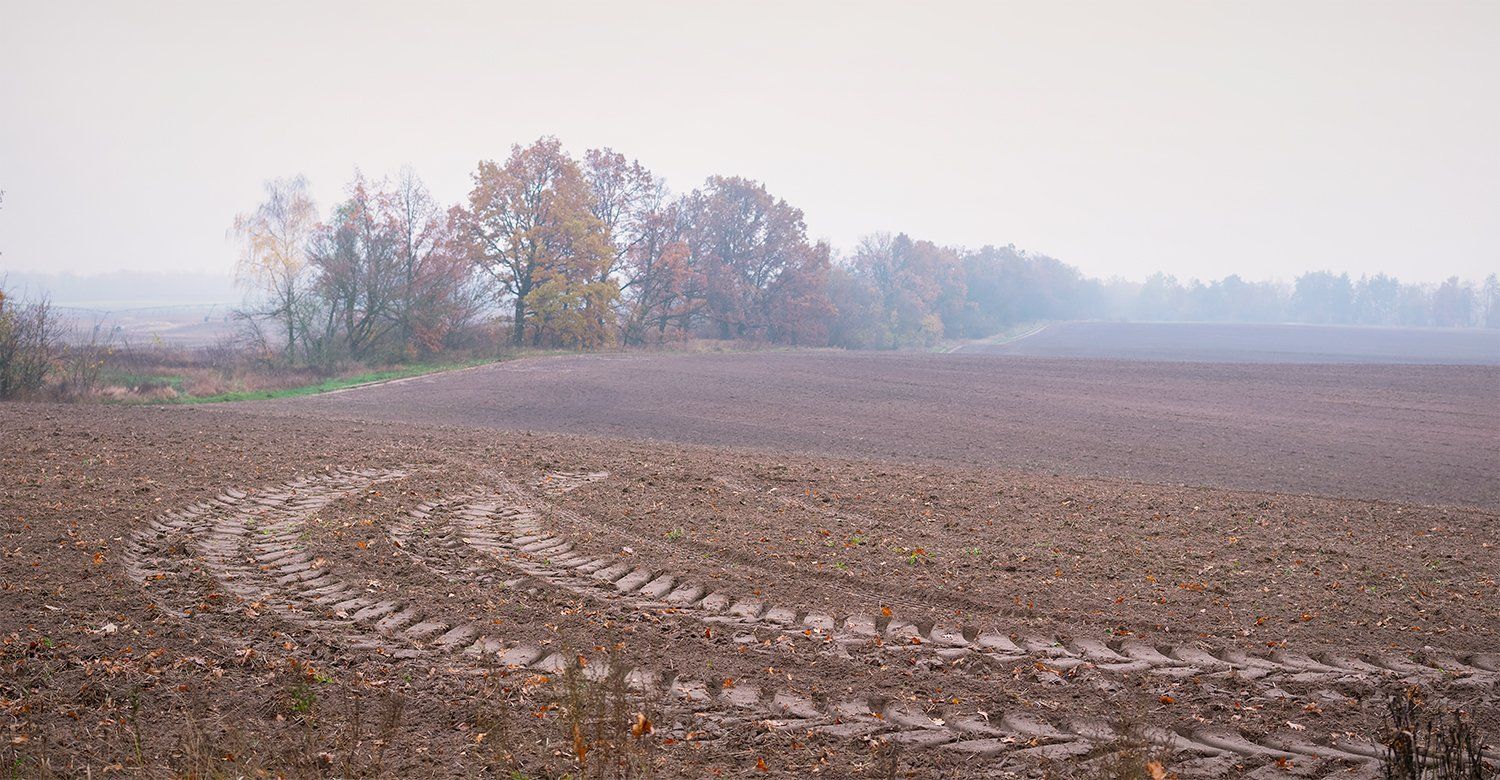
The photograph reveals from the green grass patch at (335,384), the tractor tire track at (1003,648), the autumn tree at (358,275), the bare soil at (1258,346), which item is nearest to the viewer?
the tractor tire track at (1003,648)

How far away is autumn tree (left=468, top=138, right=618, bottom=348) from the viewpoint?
44750 millimetres

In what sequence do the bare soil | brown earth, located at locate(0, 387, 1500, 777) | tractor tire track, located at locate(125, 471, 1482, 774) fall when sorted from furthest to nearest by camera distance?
the bare soil → tractor tire track, located at locate(125, 471, 1482, 774) → brown earth, located at locate(0, 387, 1500, 777)

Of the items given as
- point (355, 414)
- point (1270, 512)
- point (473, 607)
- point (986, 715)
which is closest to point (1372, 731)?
point (986, 715)

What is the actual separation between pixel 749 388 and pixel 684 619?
2382 cm

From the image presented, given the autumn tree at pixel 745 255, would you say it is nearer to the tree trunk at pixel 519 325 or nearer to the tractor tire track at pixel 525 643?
the tree trunk at pixel 519 325

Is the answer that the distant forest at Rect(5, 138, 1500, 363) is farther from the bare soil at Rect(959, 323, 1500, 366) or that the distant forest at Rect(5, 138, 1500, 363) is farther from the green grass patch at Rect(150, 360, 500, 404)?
the bare soil at Rect(959, 323, 1500, 366)

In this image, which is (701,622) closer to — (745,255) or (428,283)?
(428,283)

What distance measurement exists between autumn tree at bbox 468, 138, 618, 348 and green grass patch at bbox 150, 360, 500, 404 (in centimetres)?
925

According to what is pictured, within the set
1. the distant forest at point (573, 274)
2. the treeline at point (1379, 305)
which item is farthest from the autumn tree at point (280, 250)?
the treeline at point (1379, 305)

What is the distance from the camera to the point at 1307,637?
6.79 m

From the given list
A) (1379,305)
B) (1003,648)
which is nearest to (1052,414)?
(1003,648)

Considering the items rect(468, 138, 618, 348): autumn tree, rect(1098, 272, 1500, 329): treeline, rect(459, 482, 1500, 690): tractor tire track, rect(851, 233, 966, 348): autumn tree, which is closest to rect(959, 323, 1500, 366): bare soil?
rect(851, 233, 966, 348): autumn tree

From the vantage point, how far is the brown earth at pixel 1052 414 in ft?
61.1

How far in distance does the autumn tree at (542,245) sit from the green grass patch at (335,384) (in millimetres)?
9247
